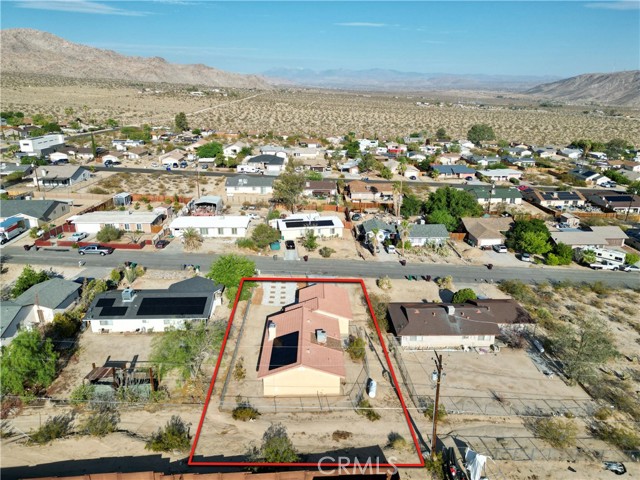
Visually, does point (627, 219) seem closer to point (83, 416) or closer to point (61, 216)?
point (83, 416)

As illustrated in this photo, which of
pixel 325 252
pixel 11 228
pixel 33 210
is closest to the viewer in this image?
pixel 325 252

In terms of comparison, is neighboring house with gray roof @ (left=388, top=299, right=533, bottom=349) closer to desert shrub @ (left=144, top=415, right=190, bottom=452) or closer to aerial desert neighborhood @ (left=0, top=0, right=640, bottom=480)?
aerial desert neighborhood @ (left=0, top=0, right=640, bottom=480)

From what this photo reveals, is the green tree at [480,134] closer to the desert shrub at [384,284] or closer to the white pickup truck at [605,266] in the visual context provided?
the white pickup truck at [605,266]

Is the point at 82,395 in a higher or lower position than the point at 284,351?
lower

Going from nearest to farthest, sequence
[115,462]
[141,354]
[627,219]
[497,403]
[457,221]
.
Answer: [115,462], [497,403], [141,354], [457,221], [627,219]

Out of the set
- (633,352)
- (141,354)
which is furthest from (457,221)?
(141,354)

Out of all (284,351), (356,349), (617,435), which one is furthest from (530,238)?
(284,351)

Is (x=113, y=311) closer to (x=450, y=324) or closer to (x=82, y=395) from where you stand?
(x=82, y=395)
